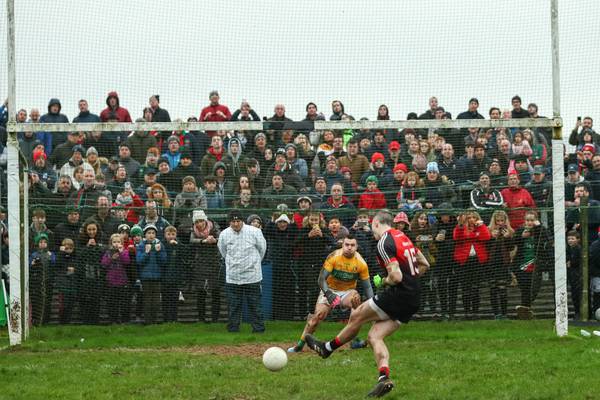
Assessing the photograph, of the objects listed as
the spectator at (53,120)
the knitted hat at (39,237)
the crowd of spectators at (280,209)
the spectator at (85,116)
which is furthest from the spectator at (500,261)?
the spectator at (53,120)

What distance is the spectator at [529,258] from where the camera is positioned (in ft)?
55.3

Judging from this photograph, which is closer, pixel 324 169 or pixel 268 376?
pixel 268 376

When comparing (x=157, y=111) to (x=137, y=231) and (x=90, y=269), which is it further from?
(x=90, y=269)

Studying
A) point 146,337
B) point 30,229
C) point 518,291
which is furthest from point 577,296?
point 30,229

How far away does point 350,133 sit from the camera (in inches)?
703

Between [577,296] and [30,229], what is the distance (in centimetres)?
955

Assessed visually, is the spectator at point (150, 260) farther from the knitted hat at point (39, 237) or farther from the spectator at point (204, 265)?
the knitted hat at point (39, 237)

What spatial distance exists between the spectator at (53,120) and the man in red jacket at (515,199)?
26.4 ft

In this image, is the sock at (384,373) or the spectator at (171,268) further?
the spectator at (171,268)

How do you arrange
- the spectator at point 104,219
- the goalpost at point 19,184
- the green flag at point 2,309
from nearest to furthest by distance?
1. the goalpost at point 19,184
2. the green flag at point 2,309
3. the spectator at point 104,219

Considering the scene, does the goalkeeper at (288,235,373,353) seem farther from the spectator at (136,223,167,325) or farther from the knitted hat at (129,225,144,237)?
the knitted hat at (129,225,144,237)

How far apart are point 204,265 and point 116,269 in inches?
58.7

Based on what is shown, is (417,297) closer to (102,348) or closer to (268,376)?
(268,376)

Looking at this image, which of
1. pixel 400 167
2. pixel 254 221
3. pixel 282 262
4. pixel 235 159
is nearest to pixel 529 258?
pixel 400 167
